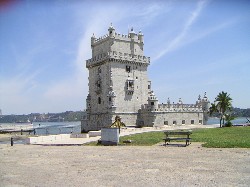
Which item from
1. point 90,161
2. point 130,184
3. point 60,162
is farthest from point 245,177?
point 60,162

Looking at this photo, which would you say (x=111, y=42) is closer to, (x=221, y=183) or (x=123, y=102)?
(x=123, y=102)

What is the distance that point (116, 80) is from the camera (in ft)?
176

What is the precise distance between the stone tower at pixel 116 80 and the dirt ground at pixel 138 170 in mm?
34381

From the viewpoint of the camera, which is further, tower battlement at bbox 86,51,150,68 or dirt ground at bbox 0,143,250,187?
tower battlement at bbox 86,51,150,68

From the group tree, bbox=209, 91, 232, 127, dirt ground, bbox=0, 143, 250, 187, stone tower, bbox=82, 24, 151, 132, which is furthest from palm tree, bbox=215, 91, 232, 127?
dirt ground, bbox=0, 143, 250, 187

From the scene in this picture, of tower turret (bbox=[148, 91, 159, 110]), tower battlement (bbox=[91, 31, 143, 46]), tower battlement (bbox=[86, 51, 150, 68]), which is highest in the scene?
tower battlement (bbox=[91, 31, 143, 46])

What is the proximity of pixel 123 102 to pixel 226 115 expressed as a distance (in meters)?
17.3

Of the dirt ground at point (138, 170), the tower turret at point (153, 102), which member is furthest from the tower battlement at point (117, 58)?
the dirt ground at point (138, 170)

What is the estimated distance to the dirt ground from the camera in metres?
11.7

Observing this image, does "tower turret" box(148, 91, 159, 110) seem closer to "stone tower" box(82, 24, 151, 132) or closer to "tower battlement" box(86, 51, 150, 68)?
"stone tower" box(82, 24, 151, 132)

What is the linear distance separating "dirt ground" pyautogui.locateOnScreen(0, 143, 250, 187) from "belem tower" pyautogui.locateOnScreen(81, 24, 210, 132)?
34.4m

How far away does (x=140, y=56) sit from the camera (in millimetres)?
57219

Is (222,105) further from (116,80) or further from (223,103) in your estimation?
(116,80)

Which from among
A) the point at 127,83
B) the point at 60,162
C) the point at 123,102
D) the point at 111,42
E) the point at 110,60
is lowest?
the point at 60,162
